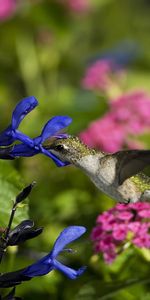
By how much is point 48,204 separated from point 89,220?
37 centimetres

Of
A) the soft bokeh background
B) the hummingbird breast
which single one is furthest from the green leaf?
the hummingbird breast

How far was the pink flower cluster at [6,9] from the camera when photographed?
4453mm

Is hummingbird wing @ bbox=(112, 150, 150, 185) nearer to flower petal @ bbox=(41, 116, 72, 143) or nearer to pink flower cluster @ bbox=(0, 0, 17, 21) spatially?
flower petal @ bbox=(41, 116, 72, 143)

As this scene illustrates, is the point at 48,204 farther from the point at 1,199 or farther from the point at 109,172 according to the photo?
the point at 109,172

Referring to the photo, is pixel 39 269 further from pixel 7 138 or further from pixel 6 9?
pixel 6 9

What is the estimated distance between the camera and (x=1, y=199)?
193 centimetres

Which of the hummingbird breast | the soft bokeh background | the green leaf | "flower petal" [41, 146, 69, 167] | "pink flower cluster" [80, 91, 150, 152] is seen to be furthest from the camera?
"pink flower cluster" [80, 91, 150, 152]

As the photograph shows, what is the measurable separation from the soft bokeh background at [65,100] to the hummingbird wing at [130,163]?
358 mm

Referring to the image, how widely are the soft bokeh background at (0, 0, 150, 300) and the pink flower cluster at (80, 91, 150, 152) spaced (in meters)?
0.05

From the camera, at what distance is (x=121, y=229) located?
2.20m

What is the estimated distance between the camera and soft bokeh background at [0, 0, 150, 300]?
7.76 feet

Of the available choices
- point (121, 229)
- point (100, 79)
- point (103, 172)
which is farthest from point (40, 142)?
point (100, 79)

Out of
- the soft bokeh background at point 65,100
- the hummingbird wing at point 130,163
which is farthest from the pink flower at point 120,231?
the hummingbird wing at point 130,163

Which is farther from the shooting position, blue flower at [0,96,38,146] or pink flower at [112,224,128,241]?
pink flower at [112,224,128,241]
